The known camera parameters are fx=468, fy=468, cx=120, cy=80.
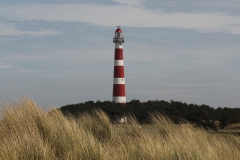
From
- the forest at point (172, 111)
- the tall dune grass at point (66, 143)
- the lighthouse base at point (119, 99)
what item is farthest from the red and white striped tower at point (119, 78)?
the tall dune grass at point (66, 143)

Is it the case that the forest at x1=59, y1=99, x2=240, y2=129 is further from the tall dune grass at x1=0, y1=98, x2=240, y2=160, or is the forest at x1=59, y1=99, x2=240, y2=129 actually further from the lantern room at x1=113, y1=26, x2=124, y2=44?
the tall dune grass at x1=0, y1=98, x2=240, y2=160

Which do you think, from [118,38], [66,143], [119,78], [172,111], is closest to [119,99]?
[119,78]

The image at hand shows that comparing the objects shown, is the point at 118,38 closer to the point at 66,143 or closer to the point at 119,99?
the point at 119,99

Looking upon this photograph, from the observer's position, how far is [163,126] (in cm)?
1074

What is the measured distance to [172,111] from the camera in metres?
27.1

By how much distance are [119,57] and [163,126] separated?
1875 centimetres

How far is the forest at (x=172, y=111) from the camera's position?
22364 mm

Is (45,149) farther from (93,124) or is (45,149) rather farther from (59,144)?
(93,124)

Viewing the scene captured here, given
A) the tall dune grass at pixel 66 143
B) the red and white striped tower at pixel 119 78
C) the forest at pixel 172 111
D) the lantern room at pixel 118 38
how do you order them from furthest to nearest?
1. the lantern room at pixel 118 38
2. the red and white striped tower at pixel 119 78
3. the forest at pixel 172 111
4. the tall dune grass at pixel 66 143

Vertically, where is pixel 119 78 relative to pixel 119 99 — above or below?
above

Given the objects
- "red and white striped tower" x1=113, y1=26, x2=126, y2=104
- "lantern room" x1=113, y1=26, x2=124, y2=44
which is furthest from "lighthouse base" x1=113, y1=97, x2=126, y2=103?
"lantern room" x1=113, y1=26, x2=124, y2=44

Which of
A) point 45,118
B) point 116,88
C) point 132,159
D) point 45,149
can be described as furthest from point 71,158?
point 116,88

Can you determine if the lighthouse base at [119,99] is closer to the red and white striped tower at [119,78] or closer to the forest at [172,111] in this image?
the red and white striped tower at [119,78]

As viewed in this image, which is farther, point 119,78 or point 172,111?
point 119,78
